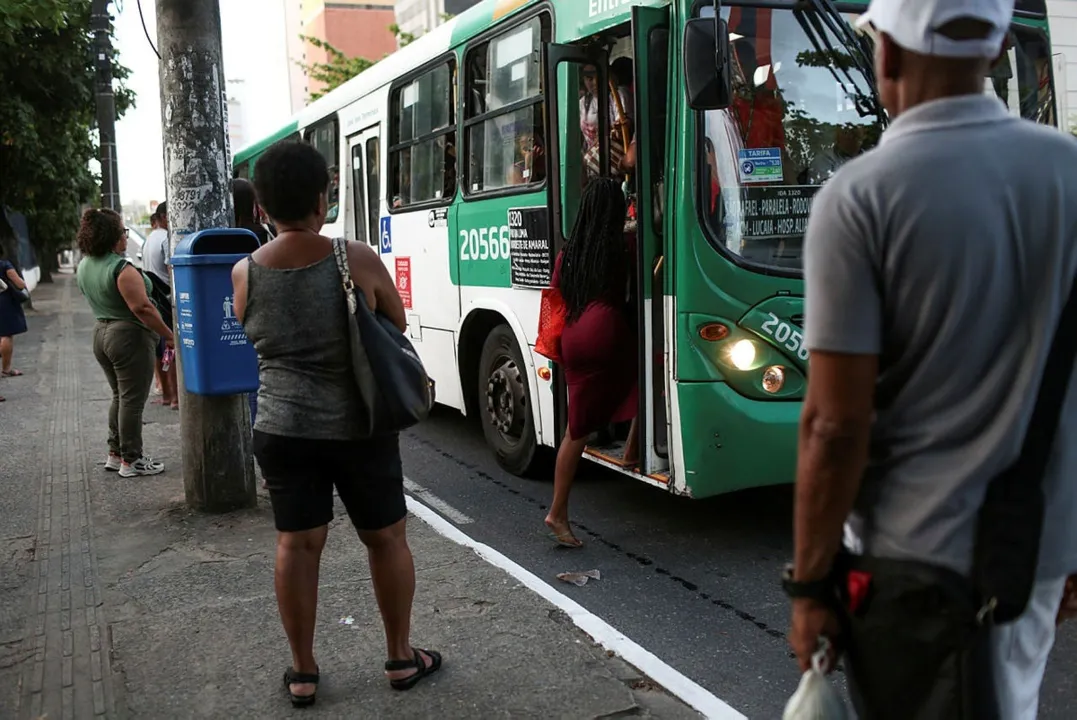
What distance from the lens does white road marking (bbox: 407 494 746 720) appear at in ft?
10.5

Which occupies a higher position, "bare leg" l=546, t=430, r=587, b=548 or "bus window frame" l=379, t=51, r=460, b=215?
"bus window frame" l=379, t=51, r=460, b=215

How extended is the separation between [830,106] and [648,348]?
4.75 ft

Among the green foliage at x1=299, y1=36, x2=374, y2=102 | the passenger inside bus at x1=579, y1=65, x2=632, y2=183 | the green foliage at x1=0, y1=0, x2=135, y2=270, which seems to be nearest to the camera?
the passenger inside bus at x1=579, y1=65, x2=632, y2=183

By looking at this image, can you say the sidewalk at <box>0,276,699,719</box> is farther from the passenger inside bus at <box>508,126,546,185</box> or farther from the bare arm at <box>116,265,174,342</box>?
the passenger inside bus at <box>508,126,546,185</box>

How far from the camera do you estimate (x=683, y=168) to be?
4707mm

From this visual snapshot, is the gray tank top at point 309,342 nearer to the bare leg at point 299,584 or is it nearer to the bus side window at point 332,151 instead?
the bare leg at point 299,584

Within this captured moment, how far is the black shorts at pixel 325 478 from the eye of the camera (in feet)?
10.3

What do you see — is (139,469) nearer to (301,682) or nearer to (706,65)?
(301,682)


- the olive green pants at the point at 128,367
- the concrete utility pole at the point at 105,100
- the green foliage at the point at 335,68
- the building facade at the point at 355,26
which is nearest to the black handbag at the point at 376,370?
the olive green pants at the point at 128,367

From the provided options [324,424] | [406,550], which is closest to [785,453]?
[406,550]

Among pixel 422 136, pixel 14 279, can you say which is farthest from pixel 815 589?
pixel 14 279

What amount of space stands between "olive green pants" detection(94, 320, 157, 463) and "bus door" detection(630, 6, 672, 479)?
340 centimetres

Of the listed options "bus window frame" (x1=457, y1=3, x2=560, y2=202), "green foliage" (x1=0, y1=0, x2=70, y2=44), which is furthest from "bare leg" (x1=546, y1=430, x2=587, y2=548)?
"green foliage" (x1=0, y1=0, x2=70, y2=44)

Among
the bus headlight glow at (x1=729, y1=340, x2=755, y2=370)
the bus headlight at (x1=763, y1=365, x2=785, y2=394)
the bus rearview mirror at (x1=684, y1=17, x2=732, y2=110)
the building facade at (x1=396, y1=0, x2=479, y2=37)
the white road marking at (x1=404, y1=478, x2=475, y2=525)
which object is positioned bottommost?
the white road marking at (x1=404, y1=478, x2=475, y2=525)
